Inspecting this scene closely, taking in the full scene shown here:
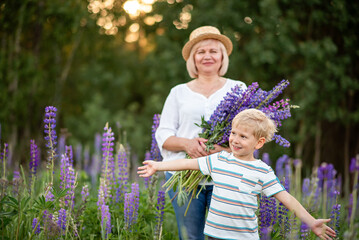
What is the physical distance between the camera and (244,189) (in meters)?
2.01

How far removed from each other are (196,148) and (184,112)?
0.36 m

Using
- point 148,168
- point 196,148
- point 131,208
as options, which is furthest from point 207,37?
point 131,208

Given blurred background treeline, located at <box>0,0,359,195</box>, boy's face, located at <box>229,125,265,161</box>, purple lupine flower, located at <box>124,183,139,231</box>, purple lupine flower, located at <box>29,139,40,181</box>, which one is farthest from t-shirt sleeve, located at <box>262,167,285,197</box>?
blurred background treeline, located at <box>0,0,359,195</box>

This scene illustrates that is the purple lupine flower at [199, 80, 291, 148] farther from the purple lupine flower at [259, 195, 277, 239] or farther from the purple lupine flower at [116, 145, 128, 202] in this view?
the purple lupine flower at [116, 145, 128, 202]

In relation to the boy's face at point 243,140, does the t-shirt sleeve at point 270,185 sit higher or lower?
lower

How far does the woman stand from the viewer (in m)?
2.57

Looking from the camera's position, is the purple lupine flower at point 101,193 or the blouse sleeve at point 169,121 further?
the blouse sleeve at point 169,121

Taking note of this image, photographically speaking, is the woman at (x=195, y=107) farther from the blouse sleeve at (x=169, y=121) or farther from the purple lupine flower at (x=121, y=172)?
the purple lupine flower at (x=121, y=172)

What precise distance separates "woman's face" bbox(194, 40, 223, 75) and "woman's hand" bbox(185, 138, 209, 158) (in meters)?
0.62

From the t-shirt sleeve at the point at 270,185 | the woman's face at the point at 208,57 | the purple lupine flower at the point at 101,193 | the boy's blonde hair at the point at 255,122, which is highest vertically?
the woman's face at the point at 208,57

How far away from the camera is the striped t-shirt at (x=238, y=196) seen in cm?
201

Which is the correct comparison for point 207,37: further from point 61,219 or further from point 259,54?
point 259,54

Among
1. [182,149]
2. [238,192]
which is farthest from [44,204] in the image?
[238,192]

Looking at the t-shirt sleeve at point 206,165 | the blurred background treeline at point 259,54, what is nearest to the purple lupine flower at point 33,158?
the t-shirt sleeve at point 206,165
